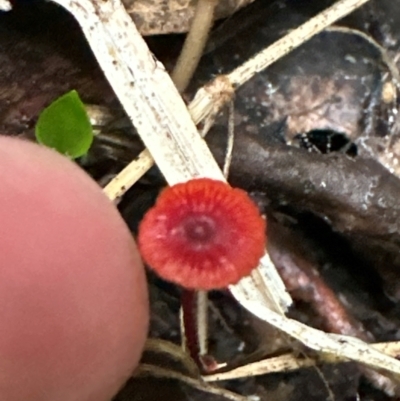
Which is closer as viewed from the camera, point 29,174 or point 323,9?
point 29,174

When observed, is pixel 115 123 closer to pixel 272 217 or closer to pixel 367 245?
pixel 272 217

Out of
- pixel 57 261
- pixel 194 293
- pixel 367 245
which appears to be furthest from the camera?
pixel 367 245

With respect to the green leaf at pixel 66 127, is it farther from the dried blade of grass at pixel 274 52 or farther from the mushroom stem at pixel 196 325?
the mushroom stem at pixel 196 325

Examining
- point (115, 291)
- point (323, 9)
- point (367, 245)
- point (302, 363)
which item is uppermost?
point (323, 9)

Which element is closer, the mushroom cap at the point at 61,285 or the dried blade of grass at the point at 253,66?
the mushroom cap at the point at 61,285

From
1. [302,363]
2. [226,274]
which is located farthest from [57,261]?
[302,363]

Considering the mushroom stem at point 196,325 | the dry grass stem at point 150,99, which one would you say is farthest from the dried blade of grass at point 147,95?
the mushroom stem at point 196,325
